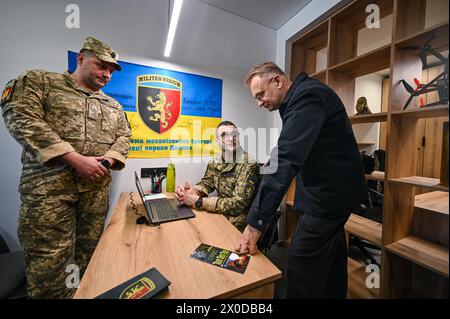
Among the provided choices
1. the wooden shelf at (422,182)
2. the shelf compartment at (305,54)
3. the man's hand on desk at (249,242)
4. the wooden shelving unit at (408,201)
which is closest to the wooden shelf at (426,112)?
the wooden shelving unit at (408,201)

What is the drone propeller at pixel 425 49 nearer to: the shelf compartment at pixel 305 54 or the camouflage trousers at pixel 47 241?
the camouflage trousers at pixel 47 241

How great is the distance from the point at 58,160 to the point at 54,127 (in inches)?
7.2

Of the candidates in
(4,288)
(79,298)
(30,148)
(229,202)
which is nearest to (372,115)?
(229,202)

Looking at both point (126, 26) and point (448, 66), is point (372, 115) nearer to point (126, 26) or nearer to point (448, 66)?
point (448, 66)

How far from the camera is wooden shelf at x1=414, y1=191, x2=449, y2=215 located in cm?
27

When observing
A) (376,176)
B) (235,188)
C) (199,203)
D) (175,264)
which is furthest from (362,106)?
(175,264)

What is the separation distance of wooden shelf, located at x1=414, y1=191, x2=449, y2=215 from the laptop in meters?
0.88

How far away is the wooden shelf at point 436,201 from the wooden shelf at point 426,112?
13 cm

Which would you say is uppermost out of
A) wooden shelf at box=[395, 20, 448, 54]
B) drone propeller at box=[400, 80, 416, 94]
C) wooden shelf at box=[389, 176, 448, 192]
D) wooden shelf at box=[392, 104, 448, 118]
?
wooden shelf at box=[395, 20, 448, 54]

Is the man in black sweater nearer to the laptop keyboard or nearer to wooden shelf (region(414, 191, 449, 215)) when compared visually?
wooden shelf (region(414, 191, 449, 215))

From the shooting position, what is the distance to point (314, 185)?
0.62m

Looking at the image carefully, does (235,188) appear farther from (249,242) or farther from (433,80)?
(433,80)

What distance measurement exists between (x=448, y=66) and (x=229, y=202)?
3.13 ft

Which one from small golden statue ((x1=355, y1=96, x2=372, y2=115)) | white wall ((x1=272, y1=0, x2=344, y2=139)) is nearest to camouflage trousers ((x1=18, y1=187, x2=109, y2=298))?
small golden statue ((x1=355, y1=96, x2=372, y2=115))
